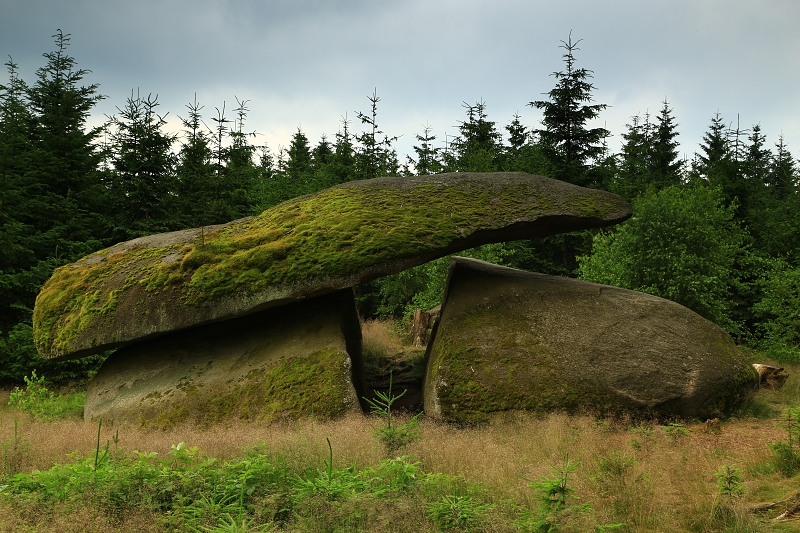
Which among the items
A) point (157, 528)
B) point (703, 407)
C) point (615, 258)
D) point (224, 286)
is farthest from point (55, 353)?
point (615, 258)

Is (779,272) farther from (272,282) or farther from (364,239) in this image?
(272,282)

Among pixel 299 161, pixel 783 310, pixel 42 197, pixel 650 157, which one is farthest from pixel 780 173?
Answer: pixel 42 197

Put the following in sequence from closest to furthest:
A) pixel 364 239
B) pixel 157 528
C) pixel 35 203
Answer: pixel 157 528 → pixel 364 239 → pixel 35 203

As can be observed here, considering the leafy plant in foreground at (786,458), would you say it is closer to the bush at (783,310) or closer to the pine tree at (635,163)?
the bush at (783,310)

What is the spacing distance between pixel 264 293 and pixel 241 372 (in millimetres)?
1380

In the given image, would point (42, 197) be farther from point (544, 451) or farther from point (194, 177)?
point (544, 451)

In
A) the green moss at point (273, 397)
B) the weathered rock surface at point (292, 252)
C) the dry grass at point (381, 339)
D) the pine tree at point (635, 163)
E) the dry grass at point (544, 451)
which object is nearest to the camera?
the dry grass at point (544, 451)

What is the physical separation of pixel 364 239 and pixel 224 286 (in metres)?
2.29

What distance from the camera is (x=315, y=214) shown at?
384 inches

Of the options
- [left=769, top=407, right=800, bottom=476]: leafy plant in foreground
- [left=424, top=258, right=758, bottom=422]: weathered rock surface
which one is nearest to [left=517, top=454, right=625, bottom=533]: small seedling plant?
[left=769, top=407, right=800, bottom=476]: leafy plant in foreground

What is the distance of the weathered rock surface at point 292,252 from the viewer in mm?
8578

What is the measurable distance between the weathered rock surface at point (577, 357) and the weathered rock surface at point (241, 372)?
171 centimetres

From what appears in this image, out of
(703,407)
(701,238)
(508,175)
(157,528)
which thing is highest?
(508,175)

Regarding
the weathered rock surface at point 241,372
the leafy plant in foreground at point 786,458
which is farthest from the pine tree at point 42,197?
the leafy plant in foreground at point 786,458
